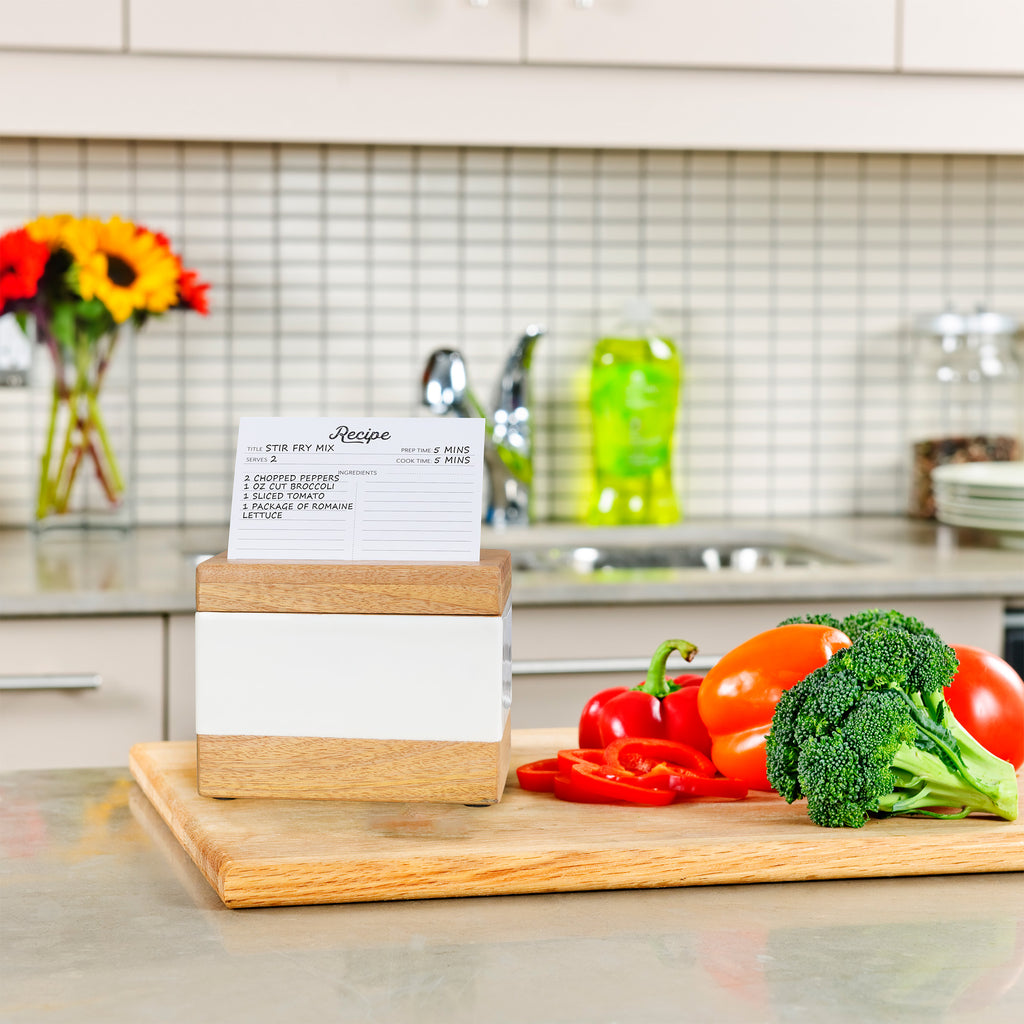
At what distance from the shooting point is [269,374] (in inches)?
88.8

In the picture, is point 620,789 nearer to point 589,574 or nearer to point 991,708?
point 991,708

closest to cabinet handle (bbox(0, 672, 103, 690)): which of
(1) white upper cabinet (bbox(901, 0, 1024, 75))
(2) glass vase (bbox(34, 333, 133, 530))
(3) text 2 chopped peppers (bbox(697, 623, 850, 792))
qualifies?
(2) glass vase (bbox(34, 333, 133, 530))

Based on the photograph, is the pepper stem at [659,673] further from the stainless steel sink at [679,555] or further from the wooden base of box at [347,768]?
the stainless steel sink at [679,555]

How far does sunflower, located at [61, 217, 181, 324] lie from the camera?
1.93 m

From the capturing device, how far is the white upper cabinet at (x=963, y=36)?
1.94 m

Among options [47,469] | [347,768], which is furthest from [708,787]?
[47,469]

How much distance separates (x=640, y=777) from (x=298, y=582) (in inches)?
9.9

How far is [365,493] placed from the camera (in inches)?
33.9

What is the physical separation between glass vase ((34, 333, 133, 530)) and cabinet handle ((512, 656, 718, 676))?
0.76m

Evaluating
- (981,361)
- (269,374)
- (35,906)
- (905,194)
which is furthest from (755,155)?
(35,906)

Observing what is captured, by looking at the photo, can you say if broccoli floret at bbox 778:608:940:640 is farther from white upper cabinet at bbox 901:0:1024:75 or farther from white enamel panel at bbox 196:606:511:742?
white upper cabinet at bbox 901:0:1024:75

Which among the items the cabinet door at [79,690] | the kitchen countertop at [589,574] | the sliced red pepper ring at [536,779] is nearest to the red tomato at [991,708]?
the sliced red pepper ring at [536,779]

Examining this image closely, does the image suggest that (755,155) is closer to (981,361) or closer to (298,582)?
(981,361)

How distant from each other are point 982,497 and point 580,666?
72 cm
